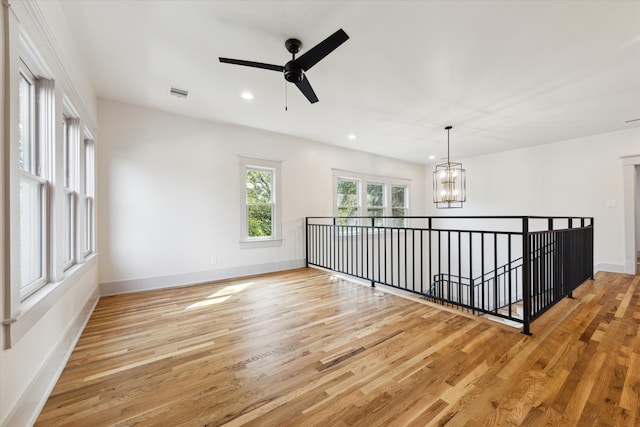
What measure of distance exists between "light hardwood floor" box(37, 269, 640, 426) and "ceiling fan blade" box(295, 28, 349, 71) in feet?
7.38

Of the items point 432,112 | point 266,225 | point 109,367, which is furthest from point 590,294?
point 109,367

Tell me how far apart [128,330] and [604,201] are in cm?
756

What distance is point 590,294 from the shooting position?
3316mm

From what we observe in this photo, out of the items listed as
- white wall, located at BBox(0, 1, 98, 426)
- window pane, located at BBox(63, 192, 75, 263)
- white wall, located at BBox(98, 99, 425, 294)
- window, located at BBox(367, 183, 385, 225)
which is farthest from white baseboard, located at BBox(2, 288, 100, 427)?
window, located at BBox(367, 183, 385, 225)

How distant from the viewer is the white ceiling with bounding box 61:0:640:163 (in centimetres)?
198

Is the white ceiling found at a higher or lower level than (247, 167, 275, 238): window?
higher

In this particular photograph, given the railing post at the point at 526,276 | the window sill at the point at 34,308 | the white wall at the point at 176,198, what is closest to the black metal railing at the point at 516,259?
the railing post at the point at 526,276

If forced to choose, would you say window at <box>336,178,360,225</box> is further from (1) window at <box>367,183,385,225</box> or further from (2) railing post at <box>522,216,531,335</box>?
(2) railing post at <box>522,216,531,335</box>

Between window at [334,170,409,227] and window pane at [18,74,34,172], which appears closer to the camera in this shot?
window pane at [18,74,34,172]

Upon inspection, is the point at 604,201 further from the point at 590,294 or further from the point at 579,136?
the point at 590,294

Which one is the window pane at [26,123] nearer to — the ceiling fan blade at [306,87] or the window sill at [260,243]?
the ceiling fan blade at [306,87]

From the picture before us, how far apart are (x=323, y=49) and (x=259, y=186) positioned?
310 centimetres

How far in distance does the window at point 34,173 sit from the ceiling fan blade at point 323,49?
70.6 inches

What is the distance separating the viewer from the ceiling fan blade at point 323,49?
177 cm
